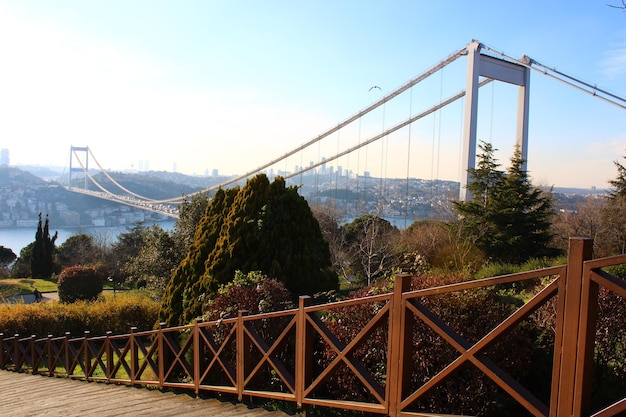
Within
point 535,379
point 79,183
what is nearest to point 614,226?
point 535,379

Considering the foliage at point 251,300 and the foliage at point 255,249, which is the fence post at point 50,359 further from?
the foliage at point 251,300

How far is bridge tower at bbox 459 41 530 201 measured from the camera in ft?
40.7

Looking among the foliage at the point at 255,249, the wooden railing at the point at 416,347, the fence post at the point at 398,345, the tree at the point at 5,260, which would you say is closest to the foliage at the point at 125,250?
the tree at the point at 5,260

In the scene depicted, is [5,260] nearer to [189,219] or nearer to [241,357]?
[189,219]

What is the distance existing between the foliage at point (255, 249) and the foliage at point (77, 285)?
1016 centimetres

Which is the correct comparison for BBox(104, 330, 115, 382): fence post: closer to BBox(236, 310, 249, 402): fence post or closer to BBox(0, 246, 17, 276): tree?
BBox(236, 310, 249, 402): fence post

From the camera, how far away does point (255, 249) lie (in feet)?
22.1

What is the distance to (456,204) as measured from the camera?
36.9ft

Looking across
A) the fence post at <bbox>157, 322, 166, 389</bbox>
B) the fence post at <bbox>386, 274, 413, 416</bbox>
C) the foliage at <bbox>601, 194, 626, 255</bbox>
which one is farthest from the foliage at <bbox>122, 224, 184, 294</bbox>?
the foliage at <bbox>601, 194, 626, 255</bbox>

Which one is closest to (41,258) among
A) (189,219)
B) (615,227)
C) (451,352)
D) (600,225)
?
(189,219)

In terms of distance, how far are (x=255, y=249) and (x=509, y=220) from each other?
6324 millimetres

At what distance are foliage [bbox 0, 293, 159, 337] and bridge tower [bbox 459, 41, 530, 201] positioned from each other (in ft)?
29.8

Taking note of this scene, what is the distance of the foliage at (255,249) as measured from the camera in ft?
21.4

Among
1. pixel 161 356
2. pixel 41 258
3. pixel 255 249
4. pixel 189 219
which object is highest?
pixel 189 219
